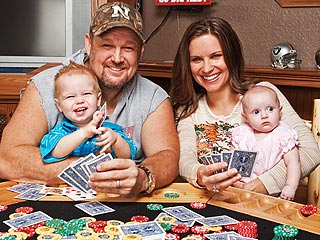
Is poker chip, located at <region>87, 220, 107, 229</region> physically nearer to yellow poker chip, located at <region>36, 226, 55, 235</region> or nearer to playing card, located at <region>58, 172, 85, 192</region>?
yellow poker chip, located at <region>36, 226, 55, 235</region>

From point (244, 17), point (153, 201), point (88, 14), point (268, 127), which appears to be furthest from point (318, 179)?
point (88, 14)

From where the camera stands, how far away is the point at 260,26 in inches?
134

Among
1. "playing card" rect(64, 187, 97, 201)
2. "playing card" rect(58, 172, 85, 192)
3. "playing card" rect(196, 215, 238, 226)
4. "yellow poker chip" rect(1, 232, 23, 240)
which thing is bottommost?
"yellow poker chip" rect(1, 232, 23, 240)

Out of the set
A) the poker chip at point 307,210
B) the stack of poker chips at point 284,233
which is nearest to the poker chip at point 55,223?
the stack of poker chips at point 284,233

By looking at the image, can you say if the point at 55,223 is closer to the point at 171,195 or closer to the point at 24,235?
the point at 24,235

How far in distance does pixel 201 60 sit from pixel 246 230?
1.19 metres

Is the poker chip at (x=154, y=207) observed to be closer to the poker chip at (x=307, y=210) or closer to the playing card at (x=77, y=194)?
the playing card at (x=77, y=194)

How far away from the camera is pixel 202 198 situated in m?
1.67

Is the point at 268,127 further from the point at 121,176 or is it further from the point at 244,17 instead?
the point at 244,17

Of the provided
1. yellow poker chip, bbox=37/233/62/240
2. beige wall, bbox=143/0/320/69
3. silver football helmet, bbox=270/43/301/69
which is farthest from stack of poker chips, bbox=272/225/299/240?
beige wall, bbox=143/0/320/69

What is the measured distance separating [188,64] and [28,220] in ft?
4.22

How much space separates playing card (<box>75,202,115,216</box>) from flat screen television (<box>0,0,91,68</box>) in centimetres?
256

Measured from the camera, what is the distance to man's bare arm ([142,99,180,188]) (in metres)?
1.86

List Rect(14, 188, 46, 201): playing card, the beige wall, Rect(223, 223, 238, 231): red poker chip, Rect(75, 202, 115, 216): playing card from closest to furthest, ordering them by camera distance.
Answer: Rect(223, 223, 238, 231): red poker chip → Rect(75, 202, 115, 216): playing card → Rect(14, 188, 46, 201): playing card → the beige wall
